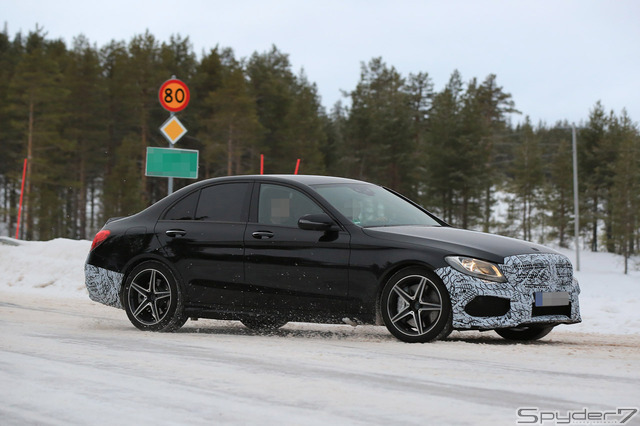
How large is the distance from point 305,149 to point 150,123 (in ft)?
39.1

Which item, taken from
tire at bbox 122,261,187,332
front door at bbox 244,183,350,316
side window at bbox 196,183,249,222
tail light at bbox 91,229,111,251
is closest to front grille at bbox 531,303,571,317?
front door at bbox 244,183,350,316

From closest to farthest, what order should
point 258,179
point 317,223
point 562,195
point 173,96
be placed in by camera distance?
point 317,223, point 258,179, point 173,96, point 562,195

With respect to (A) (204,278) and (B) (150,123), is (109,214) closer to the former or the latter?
(B) (150,123)

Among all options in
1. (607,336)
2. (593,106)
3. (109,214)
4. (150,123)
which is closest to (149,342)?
(607,336)

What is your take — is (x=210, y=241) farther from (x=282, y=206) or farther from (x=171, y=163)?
(x=171, y=163)

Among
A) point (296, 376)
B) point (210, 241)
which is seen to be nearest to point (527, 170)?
point (210, 241)

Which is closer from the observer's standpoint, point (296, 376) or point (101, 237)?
point (296, 376)

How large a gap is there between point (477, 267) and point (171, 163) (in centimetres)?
856

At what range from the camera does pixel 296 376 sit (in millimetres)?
5551

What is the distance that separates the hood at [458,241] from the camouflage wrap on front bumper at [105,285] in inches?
114

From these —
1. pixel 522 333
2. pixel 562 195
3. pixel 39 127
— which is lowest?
pixel 522 333

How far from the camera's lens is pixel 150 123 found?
6581cm

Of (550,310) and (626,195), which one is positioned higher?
(626,195)

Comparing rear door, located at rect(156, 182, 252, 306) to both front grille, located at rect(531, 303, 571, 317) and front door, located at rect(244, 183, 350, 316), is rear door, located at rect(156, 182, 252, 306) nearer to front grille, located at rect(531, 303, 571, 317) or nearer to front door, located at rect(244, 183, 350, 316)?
front door, located at rect(244, 183, 350, 316)
